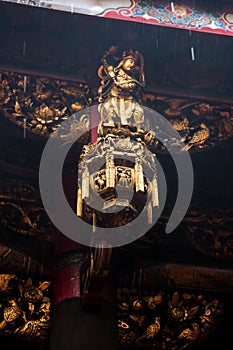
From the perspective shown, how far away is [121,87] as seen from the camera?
14.9 feet

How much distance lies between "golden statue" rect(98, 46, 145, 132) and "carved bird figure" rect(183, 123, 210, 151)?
1.50 feet

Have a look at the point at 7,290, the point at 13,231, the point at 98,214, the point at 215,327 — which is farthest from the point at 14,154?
the point at 215,327

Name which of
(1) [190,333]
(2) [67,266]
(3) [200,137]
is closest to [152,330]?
(1) [190,333]

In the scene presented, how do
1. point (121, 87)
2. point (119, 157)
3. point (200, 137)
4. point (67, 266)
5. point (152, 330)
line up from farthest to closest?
point (200, 137) < point (152, 330) < point (121, 87) < point (67, 266) < point (119, 157)

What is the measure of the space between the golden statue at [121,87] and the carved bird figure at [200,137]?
0.46 m

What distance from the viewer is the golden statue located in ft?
14.4

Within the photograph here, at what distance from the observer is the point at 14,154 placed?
16.2 feet

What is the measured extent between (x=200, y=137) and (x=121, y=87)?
0.59 meters

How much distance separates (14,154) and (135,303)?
109 cm

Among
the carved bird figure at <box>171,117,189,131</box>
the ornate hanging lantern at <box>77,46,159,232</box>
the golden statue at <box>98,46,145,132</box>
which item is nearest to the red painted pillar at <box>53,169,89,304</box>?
the ornate hanging lantern at <box>77,46,159,232</box>

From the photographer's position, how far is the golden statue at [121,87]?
440cm

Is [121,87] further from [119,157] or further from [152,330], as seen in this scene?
[152,330]

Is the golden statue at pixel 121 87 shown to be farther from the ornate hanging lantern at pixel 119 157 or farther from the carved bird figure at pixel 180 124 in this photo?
the carved bird figure at pixel 180 124

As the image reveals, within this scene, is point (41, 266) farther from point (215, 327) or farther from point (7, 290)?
point (215, 327)
